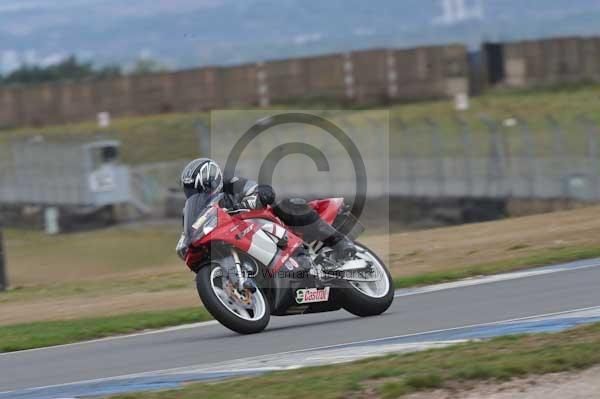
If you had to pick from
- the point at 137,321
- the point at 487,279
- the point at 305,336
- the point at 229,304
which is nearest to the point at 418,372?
the point at 305,336

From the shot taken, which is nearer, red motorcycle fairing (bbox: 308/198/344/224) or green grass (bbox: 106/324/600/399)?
green grass (bbox: 106/324/600/399)

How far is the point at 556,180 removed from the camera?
24359 mm

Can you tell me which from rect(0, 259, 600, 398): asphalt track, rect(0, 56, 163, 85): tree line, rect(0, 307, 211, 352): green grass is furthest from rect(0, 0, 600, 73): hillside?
rect(0, 259, 600, 398): asphalt track

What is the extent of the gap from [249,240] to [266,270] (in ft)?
1.01

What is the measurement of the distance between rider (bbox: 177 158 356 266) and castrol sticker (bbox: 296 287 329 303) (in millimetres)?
335

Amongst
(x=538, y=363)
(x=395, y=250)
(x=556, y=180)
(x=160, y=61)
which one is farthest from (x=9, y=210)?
(x=160, y=61)

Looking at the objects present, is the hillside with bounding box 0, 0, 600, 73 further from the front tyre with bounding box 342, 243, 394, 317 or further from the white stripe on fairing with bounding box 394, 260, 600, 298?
the front tyre with bounding box 342, 243, 394, 317

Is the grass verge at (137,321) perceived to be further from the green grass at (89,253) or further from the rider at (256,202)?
the green grass at (89,253)

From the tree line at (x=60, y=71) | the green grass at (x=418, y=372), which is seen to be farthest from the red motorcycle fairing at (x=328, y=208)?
the tree line at (x=60, y=71)

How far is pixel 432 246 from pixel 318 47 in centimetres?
4070

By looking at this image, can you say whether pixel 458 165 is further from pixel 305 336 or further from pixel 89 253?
pixel 305 336

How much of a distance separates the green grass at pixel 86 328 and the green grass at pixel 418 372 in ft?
12.6

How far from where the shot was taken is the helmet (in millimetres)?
9805

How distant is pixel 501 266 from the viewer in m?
13.8
